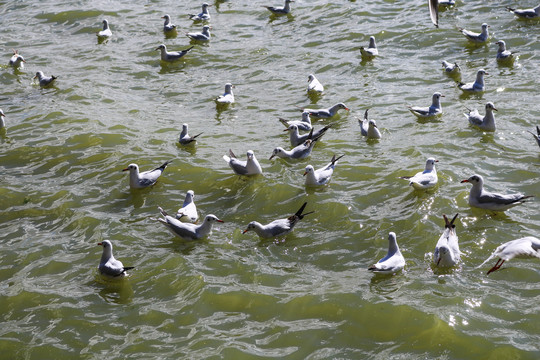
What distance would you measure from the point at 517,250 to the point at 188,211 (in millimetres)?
4871

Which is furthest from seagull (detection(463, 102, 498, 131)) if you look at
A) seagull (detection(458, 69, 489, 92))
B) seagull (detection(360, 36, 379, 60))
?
seagull (detection(360, 36, 379, 60))

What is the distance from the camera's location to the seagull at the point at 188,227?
32.8ft

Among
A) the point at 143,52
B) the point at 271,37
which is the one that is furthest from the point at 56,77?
the point at 271,37

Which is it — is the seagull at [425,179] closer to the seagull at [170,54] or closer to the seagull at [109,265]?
the seagull at [109,265]

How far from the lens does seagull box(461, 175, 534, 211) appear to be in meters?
10.0

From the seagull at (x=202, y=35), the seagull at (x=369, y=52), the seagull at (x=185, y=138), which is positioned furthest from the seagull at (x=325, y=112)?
the seagull at (x=202, y=35)

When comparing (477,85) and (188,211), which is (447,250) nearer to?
(188,211)

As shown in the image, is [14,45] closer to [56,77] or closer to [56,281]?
[56,77]

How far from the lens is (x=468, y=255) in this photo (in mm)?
9148

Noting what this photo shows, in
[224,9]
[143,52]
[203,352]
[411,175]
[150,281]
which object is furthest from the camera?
[224,9]

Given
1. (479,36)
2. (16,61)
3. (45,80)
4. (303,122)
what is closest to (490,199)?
(303,122)

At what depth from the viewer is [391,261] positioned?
8.77 metres

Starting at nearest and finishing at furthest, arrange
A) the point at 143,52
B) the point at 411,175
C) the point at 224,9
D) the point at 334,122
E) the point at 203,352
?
the point at 203,352
the point at 411,175
the point at 334,122
the point at 143,52
the point at 224,9

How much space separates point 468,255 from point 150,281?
14.3 feet
